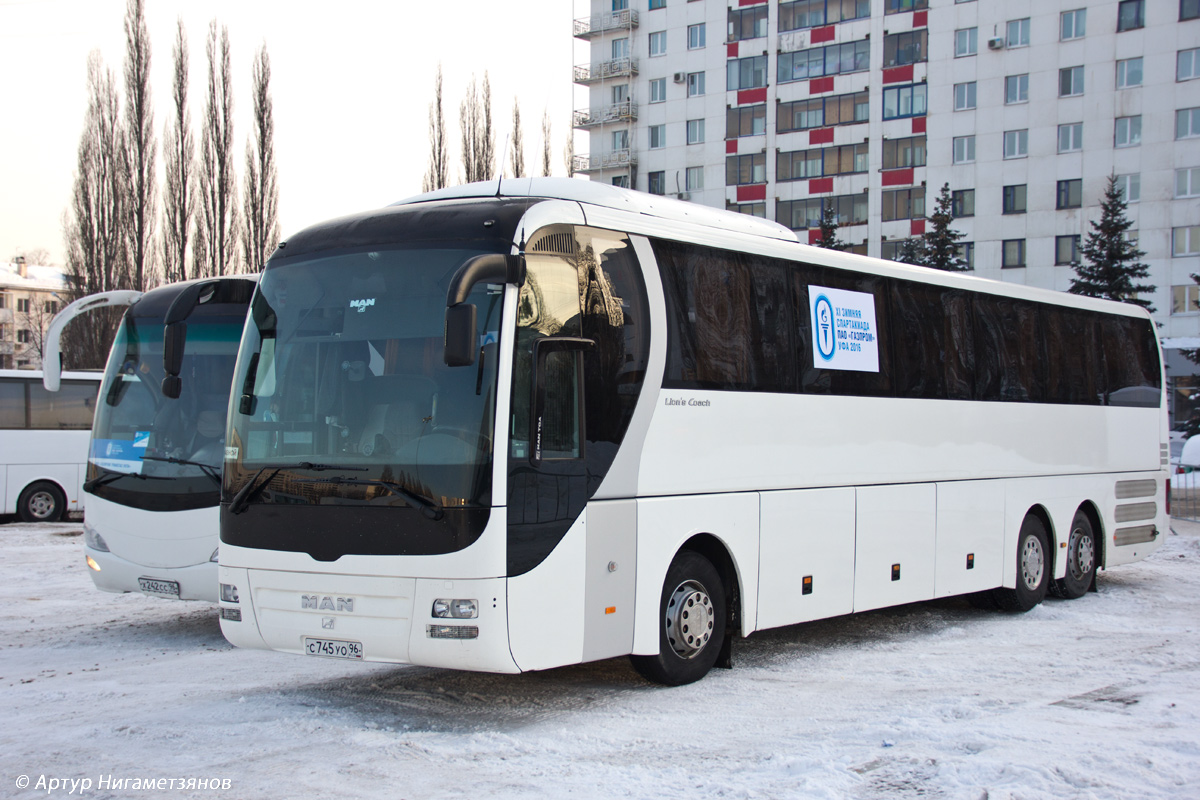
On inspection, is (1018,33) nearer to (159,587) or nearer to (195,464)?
(195,464)

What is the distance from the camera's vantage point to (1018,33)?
59.9m

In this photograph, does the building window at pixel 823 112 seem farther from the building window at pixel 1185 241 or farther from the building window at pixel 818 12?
the building window at pixel 1185 241

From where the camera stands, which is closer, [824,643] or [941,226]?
[824,643]

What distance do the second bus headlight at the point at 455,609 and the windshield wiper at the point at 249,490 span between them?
139 cm

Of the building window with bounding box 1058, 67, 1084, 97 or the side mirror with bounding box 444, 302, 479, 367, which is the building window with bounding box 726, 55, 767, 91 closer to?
the building window with bounding box 1058, 67, 1084, 97

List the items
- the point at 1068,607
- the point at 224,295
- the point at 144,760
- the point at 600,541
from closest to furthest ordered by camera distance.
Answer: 1. the point at 144,760
2. the point at 600,541
3. the point at 224,295
4. the point at 1068,607

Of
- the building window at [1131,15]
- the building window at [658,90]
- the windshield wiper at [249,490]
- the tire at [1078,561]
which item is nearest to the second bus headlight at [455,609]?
the windshield wiper at [249,490]

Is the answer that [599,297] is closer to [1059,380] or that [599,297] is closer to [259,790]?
[259,790]

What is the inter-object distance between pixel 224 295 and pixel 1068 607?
958 cm

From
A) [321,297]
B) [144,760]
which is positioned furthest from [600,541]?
[144,760]

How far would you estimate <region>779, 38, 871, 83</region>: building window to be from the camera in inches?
2574

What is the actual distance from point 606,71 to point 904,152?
790 inches

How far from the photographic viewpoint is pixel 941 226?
46562 millimetres

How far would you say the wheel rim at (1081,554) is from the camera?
13953 mm
